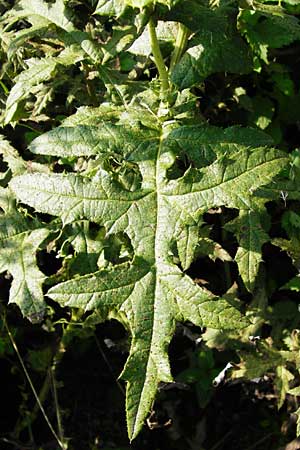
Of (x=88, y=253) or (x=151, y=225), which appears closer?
(x=151, y=225)

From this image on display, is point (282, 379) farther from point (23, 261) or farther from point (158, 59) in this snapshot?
point (158, 59)

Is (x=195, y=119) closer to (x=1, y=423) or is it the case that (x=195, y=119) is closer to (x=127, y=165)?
(x=127, y=165)

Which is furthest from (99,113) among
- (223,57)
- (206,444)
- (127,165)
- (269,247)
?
(206,444)

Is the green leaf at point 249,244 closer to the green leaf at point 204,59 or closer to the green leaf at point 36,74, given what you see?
the green leaf at point 204,59

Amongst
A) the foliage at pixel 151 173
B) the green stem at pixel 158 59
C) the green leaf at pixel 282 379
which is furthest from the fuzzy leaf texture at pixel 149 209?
the green leaf at pixel 282 379

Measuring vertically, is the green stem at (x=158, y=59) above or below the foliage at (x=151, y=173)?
above

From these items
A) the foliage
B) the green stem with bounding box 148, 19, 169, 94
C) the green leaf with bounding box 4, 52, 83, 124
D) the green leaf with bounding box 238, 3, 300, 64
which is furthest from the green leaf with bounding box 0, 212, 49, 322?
the green leaf with bounding box 238, 3, 300, 64

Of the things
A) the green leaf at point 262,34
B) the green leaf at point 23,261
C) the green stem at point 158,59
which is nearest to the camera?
the green stem at point 158,59
